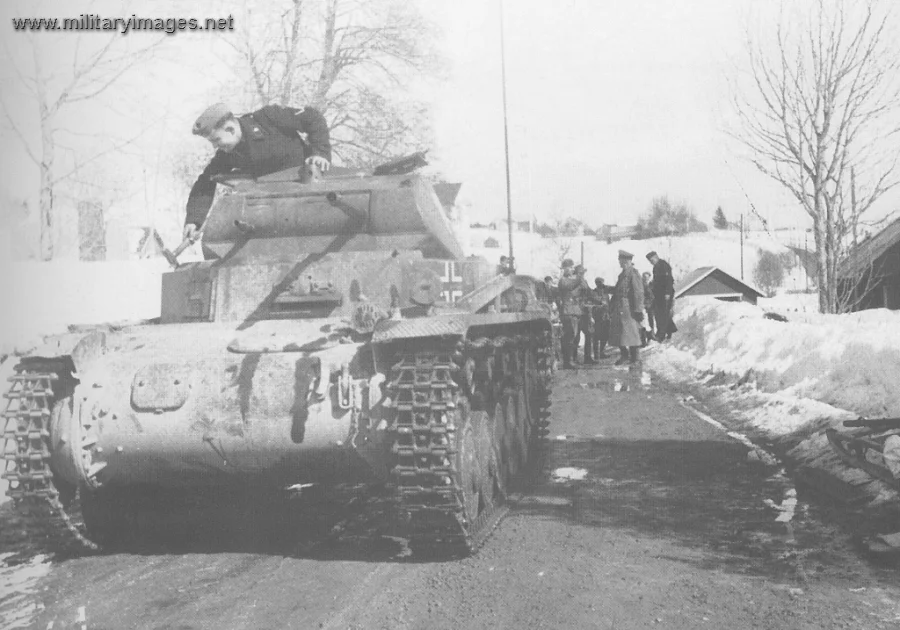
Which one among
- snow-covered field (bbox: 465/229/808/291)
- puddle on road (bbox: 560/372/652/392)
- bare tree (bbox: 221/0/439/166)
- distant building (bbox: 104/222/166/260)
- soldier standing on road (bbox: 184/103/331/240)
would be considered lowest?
puddle on road (bbox: 560/372/652/392)

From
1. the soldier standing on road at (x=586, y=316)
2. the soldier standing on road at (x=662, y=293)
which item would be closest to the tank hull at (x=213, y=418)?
the soldier standing on road at (x=586, y=316)

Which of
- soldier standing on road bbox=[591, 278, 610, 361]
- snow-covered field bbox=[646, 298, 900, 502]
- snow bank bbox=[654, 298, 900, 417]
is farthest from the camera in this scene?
soldier standing on road bbox=[591, 278, 610, 361]

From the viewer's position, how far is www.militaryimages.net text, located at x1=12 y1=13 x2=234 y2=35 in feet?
15.6

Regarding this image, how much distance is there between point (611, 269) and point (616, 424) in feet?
284

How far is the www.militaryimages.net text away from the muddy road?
2.95 meters

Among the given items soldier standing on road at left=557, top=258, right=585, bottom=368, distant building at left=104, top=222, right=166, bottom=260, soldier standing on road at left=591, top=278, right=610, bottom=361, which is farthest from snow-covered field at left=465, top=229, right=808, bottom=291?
soldier standing on road at left=557, top=258, right=585, bottom=368

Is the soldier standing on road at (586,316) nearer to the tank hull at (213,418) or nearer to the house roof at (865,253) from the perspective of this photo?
the house roof at (865,253)

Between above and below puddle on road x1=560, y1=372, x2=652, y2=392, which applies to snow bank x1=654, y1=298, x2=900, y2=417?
above

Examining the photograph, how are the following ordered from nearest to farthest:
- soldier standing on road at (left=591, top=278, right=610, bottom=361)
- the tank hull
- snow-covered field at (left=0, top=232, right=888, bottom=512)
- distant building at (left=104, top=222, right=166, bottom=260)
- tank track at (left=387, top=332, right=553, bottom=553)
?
tank track at (left=387, top=332, right=553, bottom=553), the tank hull, snow-covered field at (left=0, top=232, right=888, bottom=512), soldier standing on road at (left=591, top=278, right=610, bottom=361), distant building at (left=104, top=222, right=166, bottom=260)

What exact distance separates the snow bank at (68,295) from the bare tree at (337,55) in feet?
14.2

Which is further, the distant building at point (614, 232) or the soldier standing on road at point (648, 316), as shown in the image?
the distant building at point (614, 232)

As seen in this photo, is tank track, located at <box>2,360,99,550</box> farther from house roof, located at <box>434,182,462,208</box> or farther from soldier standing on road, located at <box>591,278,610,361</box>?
soldier standing on road, located at <box>591,278,610,361</box>

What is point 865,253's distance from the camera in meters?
23.3

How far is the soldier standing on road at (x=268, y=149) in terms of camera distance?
8172mm
